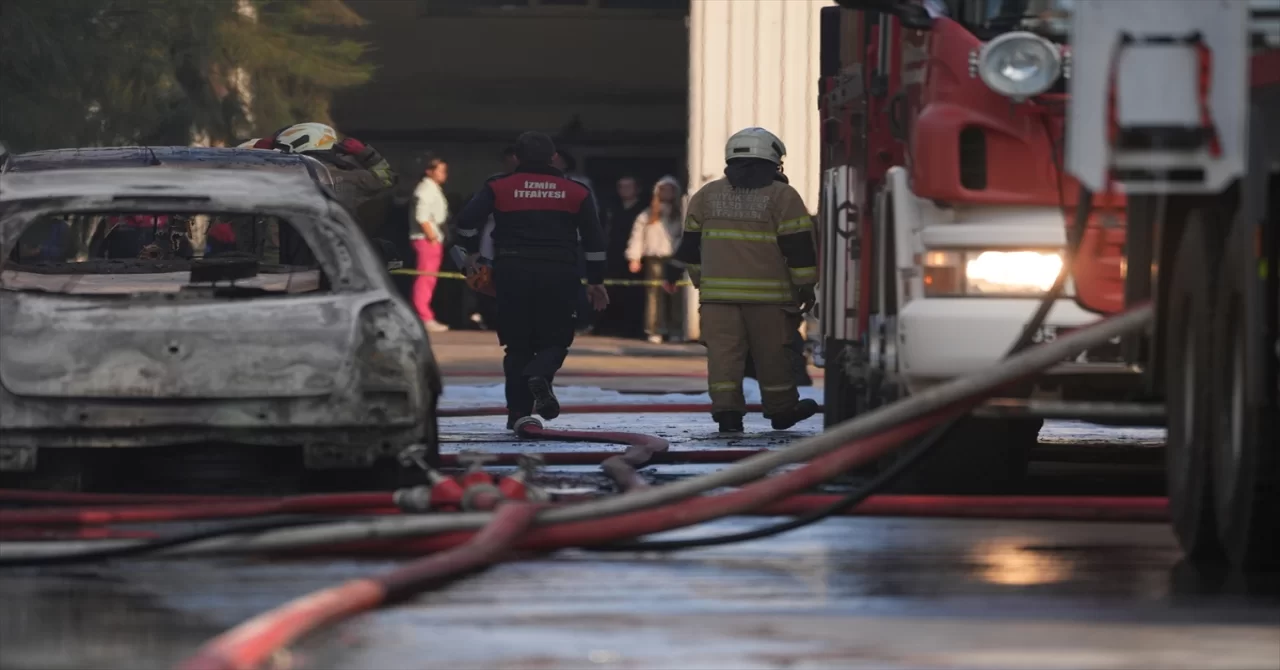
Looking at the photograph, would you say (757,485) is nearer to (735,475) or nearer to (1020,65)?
(735,475)

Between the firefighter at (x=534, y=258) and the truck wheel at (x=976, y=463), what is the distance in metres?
4.08

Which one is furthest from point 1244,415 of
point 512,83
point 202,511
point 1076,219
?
point 512,83

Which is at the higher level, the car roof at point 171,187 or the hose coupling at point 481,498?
the car roof at point 171,187

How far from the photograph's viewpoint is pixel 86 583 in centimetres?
809

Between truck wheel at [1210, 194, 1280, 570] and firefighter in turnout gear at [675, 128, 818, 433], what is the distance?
21.5ft

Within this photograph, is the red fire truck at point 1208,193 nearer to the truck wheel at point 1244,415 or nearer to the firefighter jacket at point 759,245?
the truck wheel at point 1244,415

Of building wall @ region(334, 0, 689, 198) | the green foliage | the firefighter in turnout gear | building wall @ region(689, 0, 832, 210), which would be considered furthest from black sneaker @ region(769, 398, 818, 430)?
building wall @ region(334, 0, 689, 198)

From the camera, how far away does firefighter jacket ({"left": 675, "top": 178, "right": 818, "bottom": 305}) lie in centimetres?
1451

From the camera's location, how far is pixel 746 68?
25953 mm

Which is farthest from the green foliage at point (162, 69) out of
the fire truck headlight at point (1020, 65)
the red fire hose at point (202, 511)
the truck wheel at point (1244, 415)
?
the truck wheel at point (1244, 415)

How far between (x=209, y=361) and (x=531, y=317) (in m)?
5.74

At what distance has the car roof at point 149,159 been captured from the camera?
1066 cm

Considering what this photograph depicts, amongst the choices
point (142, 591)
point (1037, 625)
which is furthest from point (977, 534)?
point (142, 591)

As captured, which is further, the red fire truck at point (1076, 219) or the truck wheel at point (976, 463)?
the truck wheel at point (976, 463)
